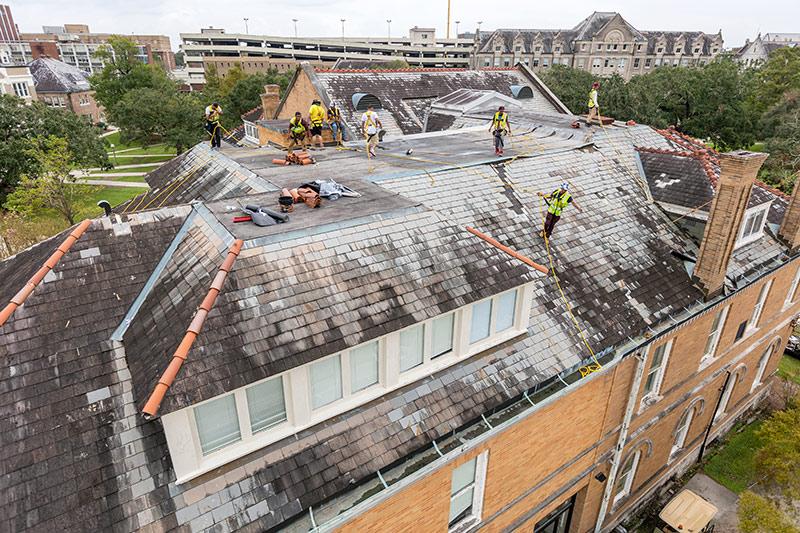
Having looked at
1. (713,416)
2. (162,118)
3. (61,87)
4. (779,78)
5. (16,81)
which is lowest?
(713,416)

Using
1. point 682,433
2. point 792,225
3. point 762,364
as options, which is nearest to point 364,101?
point 792,225

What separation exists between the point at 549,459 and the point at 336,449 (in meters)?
6.80

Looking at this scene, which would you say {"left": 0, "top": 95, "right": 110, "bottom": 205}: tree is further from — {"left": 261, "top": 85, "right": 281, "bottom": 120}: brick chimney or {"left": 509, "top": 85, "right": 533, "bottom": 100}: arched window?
{"left": 509, "top": 85, "right": 533, "bottom": 100}: arched window

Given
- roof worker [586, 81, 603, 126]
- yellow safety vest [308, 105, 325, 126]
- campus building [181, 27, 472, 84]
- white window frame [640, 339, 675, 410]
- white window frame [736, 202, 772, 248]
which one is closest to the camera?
white window frame [640, 339, 675, 410]

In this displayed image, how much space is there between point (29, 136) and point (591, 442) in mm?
49628

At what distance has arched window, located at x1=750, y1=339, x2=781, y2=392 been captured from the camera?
22828 mm

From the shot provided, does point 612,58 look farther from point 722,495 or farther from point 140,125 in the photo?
point 722,495

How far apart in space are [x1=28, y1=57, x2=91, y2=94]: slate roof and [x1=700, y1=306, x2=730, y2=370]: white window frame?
349 feet

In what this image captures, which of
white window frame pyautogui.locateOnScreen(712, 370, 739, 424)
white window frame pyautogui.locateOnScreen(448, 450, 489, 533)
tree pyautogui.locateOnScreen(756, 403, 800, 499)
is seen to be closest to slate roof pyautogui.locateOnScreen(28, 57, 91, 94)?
white window frame pyautogui.locateOnScreen(448, 450, 489, 533)

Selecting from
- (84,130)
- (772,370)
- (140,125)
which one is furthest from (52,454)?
(140,125)

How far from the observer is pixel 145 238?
10727 millimetres

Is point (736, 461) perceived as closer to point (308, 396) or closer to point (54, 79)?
point (308, 396)

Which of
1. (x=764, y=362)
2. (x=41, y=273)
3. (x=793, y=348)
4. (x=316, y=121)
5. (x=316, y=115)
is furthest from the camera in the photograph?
(x=793, y=348)

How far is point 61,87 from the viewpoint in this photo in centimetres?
8644
